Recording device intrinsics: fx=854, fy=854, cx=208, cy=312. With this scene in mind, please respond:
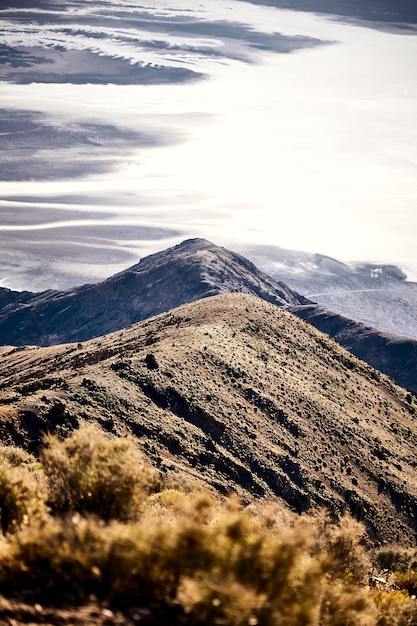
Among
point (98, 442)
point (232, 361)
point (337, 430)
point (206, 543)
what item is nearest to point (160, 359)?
point (232, 361)

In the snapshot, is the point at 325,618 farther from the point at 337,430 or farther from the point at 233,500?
the point at 337,430

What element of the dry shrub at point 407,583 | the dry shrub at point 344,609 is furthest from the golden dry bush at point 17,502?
the dry shrub at point 407,583

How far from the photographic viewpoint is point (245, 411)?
93.6 m

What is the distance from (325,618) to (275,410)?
252 feet

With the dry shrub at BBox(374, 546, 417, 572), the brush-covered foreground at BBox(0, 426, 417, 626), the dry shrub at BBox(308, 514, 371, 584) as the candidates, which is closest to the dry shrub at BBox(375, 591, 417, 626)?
the dry shrub at BBox(308, 514, 371, 584)

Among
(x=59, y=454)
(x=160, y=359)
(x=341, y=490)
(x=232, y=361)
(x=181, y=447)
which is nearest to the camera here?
(x=59, y=454)

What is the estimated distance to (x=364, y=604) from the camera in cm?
2142

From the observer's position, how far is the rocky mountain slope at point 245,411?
78.1 m

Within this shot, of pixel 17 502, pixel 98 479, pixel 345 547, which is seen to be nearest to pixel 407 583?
pixel 345 547

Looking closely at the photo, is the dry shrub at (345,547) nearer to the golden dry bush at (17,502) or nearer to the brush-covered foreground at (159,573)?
the brush-covered foreground at (159,573)

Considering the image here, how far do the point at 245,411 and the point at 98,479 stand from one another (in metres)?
74.1

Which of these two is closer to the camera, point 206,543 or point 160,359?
point 206,543

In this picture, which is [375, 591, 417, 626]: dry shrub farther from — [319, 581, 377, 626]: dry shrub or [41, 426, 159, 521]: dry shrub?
[41, 426, 159, 521]: dry shrub

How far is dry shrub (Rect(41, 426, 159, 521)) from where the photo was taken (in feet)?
66.1
